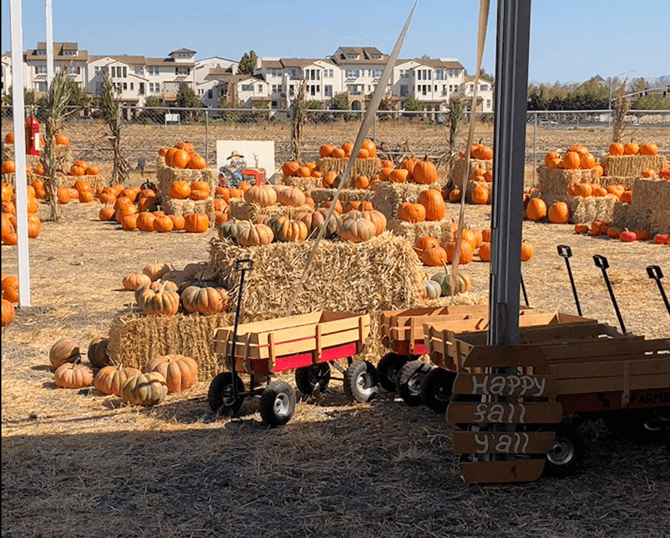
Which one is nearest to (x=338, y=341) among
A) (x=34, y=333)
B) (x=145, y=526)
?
(x=145, y=526)

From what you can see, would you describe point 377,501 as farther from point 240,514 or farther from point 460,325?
point 460,325

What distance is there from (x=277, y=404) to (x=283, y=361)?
0.97ft

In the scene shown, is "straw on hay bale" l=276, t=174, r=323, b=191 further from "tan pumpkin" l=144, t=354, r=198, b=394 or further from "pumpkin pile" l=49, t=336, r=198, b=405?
"tan pumpkin" l=144, t=354, r=198, b=394

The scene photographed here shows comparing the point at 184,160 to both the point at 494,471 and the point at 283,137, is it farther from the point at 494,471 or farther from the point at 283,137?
the point at 283,137

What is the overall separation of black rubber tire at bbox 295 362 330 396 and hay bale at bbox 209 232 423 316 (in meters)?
1.07

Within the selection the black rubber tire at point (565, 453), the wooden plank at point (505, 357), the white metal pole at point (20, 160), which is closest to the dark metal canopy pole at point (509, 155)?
the wooden plank at point (505, 357)

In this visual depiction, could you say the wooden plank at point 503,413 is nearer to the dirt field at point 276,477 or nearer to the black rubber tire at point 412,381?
the dirt field at point 276,477

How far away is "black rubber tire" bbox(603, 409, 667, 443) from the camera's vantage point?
196 inches

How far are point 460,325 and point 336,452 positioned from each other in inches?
57.5

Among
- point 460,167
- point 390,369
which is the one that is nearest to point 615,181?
point 460,167

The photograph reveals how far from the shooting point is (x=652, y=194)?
14289 millimetres

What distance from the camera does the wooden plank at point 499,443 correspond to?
4.40 metres

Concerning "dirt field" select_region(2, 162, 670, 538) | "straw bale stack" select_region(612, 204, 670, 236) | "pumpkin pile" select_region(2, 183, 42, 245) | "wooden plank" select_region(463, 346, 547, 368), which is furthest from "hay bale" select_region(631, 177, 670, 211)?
"wooden plank" select_region(463, 346, 547, 368)

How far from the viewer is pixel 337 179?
1683cm
